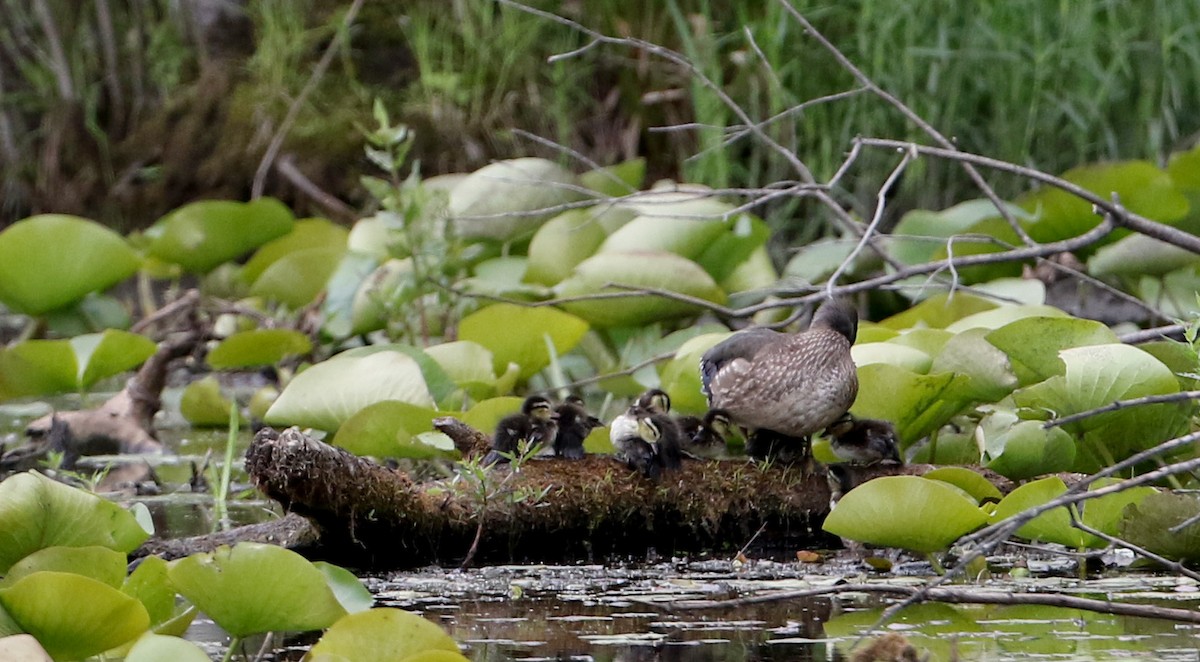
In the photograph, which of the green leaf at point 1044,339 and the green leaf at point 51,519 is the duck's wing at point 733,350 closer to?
the green leaf at point 1044,339

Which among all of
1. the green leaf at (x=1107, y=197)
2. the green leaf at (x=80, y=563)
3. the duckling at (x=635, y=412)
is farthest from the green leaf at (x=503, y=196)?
the green leaf at (x=80, y=563)

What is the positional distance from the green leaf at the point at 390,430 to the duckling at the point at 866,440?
86cm

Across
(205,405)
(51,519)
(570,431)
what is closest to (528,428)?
(570,431)

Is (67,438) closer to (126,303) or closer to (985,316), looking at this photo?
(985,316)

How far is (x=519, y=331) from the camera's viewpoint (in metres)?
4.82

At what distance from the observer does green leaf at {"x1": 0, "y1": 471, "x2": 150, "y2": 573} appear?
272 centimetres

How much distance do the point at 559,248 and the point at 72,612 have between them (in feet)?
12.0

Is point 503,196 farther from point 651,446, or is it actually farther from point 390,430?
point 651,446

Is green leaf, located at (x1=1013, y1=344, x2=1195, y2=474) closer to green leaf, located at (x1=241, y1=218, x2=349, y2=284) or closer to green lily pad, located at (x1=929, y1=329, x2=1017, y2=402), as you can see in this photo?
green lily pad, located at (x1=929, y1=329, x2=1017, y2=402)

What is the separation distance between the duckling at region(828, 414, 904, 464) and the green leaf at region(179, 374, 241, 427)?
248 centimetres

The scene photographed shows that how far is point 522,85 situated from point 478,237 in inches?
88.7

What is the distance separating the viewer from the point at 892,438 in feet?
11.4

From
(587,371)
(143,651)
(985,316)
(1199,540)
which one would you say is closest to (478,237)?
(587,371)

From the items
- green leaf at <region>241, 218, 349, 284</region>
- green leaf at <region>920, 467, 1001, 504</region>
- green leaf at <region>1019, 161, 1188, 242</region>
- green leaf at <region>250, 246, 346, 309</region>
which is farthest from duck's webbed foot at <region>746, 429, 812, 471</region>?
green leaf at <region>241, 218, 349, 284</region>
